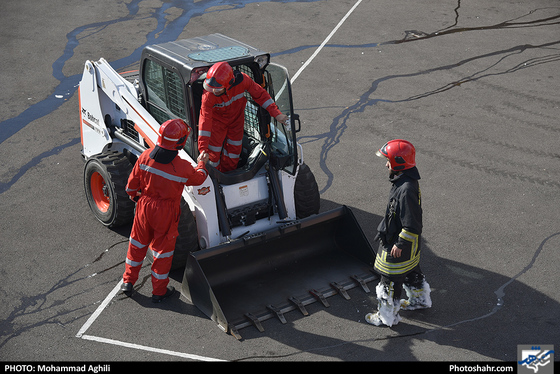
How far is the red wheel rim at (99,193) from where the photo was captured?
7.54m

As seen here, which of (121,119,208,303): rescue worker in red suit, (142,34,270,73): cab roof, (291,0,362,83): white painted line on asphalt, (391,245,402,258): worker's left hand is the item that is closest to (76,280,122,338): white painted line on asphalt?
(121,119,208,303): rescue worker in red suit

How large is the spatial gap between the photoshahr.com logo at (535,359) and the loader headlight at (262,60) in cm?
390

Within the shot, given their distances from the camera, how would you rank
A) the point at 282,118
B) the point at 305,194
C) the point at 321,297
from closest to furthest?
the point at 321,297 < the point at 282,118 < the point at 305,194

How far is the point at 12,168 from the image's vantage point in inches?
347

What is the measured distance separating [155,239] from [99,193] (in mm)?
2013

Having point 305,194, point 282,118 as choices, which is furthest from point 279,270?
point 282,118

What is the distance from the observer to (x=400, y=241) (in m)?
5.43

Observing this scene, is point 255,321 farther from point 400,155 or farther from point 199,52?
point 199,52

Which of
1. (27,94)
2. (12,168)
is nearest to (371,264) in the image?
(12,168)

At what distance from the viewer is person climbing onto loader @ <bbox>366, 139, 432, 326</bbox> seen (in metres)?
5.32

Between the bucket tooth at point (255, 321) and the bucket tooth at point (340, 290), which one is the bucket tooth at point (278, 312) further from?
the bucket tooth at point (340, 290)
